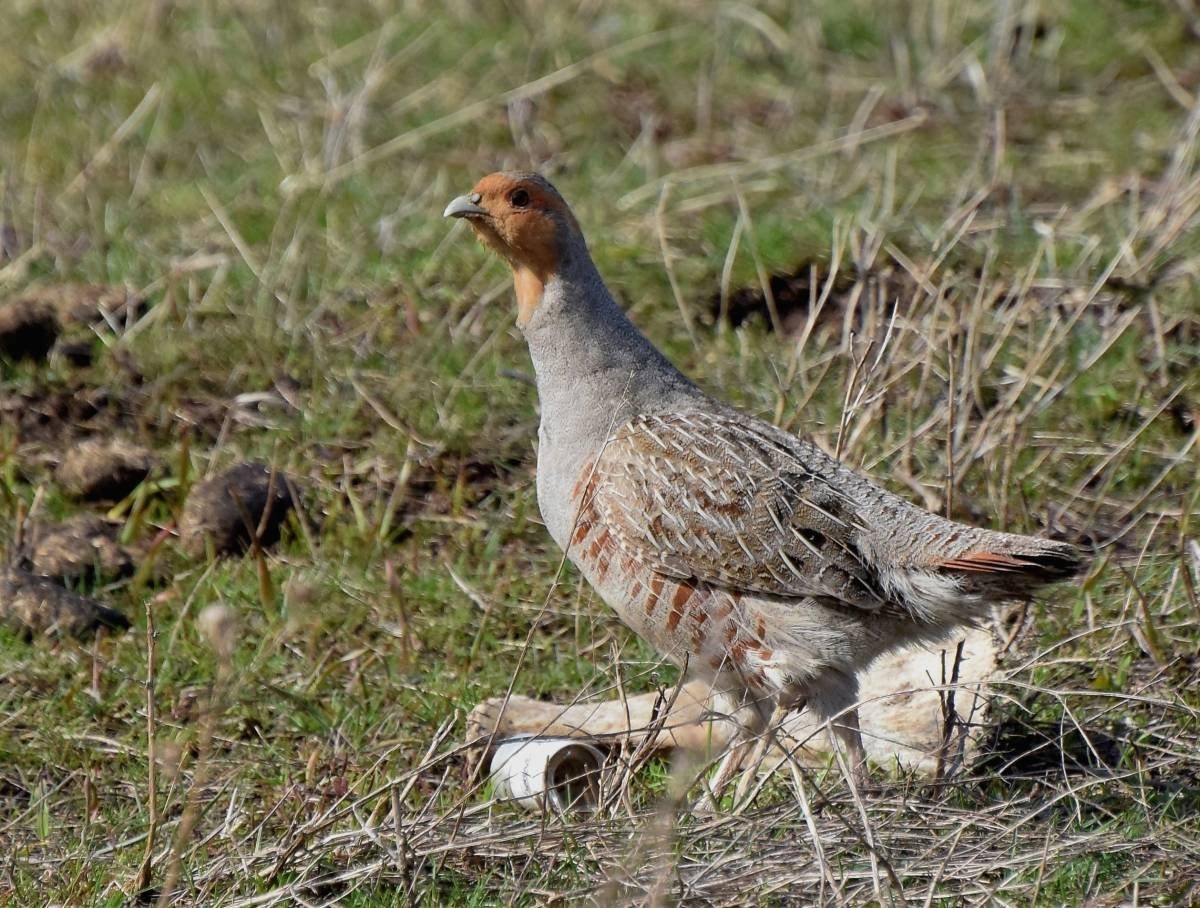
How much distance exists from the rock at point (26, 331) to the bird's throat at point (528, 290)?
219 centimetres

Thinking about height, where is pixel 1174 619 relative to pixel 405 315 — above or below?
below

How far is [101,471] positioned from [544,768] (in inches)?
79.2

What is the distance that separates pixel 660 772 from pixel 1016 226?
284 cm

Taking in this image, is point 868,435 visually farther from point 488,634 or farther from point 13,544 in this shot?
point 13,544

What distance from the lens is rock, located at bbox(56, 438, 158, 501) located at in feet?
16.5

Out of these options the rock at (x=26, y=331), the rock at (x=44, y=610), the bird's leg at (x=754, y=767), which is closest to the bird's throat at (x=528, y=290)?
the bird's leg at (x=754, y=767)

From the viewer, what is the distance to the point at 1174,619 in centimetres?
429

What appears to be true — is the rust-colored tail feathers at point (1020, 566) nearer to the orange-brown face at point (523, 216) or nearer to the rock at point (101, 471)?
the orange-brown face at point (523, 216)

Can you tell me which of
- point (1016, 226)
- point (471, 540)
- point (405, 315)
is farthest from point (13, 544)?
point (1016, 226)

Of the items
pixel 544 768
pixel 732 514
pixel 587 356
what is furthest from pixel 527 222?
pixel 544 768

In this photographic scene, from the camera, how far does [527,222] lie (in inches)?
161

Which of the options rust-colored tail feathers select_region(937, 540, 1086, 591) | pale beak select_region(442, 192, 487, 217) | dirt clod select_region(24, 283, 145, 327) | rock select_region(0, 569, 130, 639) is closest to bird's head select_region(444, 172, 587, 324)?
pale beak select_region(442, 192, 487, 217)

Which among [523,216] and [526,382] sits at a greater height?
[523,216]

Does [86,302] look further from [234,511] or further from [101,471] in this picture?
[234,511]
